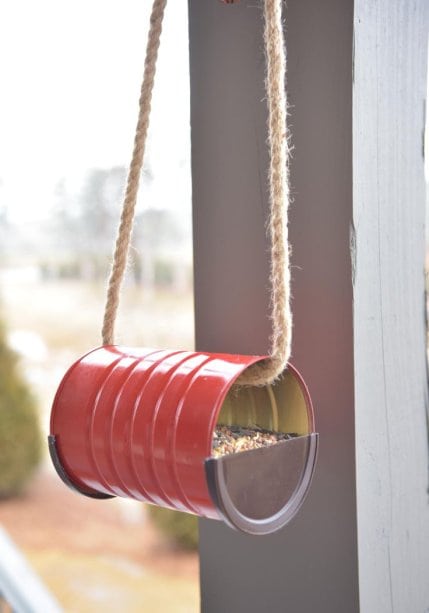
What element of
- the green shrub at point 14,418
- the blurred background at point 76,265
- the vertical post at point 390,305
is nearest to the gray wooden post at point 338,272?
the vertical post at point 390,305

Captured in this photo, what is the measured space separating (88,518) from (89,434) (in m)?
4.09

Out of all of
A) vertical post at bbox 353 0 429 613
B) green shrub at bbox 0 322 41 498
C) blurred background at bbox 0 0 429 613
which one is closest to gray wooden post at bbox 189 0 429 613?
vertical post at bbox 353 0 429 613

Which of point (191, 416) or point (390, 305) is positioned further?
point (390, 305)

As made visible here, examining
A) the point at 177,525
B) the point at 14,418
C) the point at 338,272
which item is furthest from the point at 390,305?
the point at 14,418

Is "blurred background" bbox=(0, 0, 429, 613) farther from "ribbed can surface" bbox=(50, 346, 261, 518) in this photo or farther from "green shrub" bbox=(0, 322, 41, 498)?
"ribbed can surface" bbox=(50, 346, 261, 518)

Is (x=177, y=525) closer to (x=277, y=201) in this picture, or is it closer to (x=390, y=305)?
(x=390, y=305)

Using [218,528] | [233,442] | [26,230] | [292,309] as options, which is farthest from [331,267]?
[26,230]

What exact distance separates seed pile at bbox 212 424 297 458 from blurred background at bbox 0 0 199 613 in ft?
9.82

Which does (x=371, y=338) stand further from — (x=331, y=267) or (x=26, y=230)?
(x=26, y=230)

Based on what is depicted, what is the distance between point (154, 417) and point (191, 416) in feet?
0.12

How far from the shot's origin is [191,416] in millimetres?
492

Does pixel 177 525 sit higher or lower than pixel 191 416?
lower

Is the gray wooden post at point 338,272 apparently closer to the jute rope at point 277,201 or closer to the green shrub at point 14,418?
the jute rope at point 277,201

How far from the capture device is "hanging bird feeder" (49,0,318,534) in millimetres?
495
